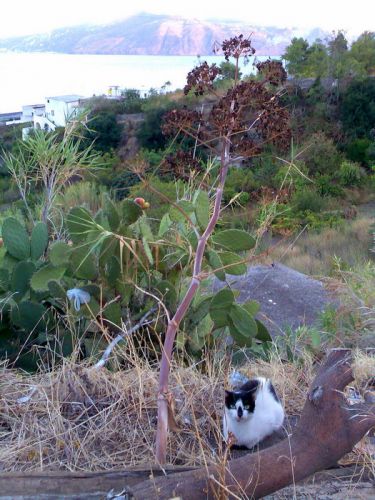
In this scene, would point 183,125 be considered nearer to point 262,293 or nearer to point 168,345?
point 168,345

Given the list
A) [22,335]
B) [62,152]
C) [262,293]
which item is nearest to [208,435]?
[22,335]

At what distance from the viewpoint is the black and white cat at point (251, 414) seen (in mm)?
2664

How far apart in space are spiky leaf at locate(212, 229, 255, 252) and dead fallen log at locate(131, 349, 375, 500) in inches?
53.2

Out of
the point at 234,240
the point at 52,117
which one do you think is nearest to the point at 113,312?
the point at 234,240

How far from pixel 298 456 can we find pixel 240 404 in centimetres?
42

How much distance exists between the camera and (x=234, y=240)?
147 inches

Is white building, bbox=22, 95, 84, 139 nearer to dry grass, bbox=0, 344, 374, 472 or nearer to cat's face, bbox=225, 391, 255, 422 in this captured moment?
Result: dry grass, bbox=0, 344, 374, 472

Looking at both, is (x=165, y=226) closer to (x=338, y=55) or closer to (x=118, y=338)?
(x=118, y=338)

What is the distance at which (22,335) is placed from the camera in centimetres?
396

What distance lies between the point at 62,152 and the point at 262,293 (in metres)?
3.68

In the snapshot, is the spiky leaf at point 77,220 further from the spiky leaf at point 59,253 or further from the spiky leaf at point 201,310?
the spiky leaf at point 201,310

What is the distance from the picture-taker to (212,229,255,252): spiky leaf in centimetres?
371

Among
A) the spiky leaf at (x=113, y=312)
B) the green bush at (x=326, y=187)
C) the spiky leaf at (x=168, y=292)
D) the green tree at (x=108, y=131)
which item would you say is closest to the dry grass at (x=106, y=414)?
the spiky leaf at (x=113, y=312)

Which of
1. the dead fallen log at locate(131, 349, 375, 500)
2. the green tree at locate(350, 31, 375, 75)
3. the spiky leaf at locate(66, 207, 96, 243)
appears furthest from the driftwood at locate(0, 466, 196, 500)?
the green tree at locate(350, 31, 375, 75)
